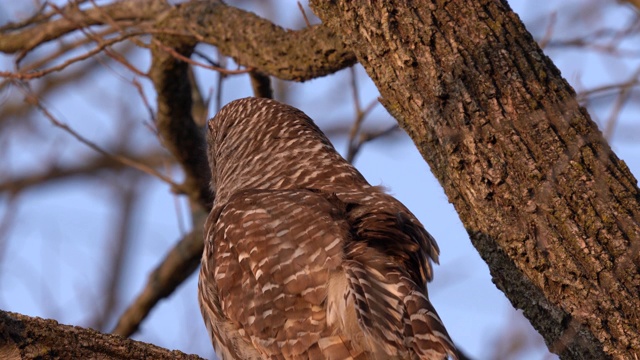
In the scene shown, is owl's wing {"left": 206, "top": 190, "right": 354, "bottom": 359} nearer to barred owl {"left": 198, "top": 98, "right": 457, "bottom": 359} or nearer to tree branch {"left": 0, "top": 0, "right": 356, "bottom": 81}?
barred owl {"left": 198, "top": 98, "right": 457, "bottom": 359}

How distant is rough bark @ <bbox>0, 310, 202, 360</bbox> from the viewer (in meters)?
3.36

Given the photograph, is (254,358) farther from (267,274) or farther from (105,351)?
(105,351)

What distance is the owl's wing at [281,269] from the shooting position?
3938 mm

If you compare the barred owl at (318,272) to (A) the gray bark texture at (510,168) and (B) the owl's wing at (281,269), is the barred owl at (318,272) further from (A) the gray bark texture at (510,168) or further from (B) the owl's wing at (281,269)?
(A) the gray bark texture at (510,168)

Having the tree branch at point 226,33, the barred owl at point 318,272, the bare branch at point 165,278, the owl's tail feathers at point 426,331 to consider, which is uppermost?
the tree branch at point 226,33

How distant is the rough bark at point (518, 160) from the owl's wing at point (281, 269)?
25.0 inches

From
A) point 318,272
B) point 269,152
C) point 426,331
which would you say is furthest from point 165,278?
point 426,331

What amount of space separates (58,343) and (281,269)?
110 cm

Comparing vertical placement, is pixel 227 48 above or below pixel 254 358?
above

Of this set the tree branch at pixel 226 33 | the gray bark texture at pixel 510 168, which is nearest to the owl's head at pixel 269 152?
the tree branch at pixel 226 33

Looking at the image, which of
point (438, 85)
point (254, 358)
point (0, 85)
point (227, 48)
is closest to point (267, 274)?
point (254, 358)

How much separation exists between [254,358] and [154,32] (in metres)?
2.86

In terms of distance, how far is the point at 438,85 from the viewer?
13.4 ft

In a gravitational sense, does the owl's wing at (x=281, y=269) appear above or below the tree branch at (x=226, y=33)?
below
